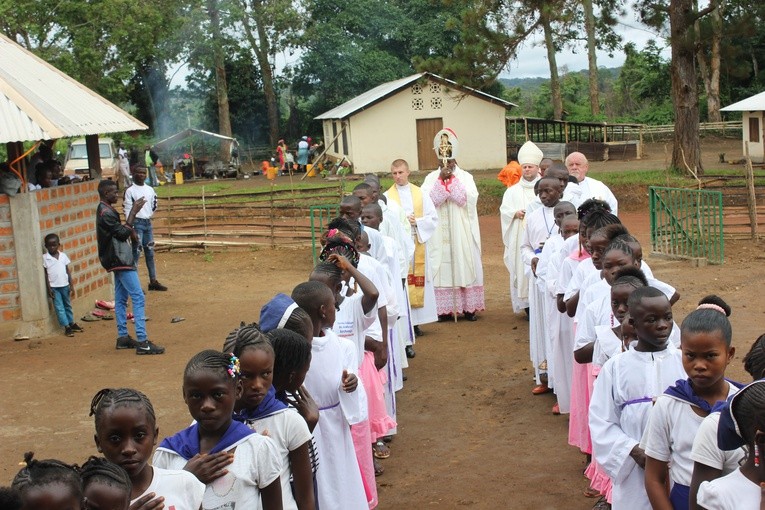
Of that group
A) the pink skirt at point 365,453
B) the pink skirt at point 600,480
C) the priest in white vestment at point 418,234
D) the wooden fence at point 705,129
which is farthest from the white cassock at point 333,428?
the wooden fence at point 705,129

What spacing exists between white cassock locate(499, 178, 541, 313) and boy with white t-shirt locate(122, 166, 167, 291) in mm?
5016

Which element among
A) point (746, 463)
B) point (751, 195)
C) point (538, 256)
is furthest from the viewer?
point (751, 195)

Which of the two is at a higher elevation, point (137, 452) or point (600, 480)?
point (137, 452)

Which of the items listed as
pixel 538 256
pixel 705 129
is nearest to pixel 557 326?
pixel 538 256

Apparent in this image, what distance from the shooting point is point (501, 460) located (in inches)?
280

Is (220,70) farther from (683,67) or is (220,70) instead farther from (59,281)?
(59,281)

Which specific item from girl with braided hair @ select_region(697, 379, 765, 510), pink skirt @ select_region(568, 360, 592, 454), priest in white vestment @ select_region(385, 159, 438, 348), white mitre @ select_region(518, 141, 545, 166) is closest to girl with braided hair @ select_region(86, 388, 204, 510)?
girl with braided hair @ select_region(697, 379, 765, 510)

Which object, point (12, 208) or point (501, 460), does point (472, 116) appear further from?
point (501, 460)

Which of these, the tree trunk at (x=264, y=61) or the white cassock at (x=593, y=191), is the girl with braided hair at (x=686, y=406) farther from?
the tree trunk at (x=264, y=61)

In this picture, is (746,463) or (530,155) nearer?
(746,463)

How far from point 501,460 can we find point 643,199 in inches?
704

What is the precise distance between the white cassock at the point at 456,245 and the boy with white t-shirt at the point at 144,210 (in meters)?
4.11

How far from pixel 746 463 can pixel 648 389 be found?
4.17 feet

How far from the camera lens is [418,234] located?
36.2 feet
